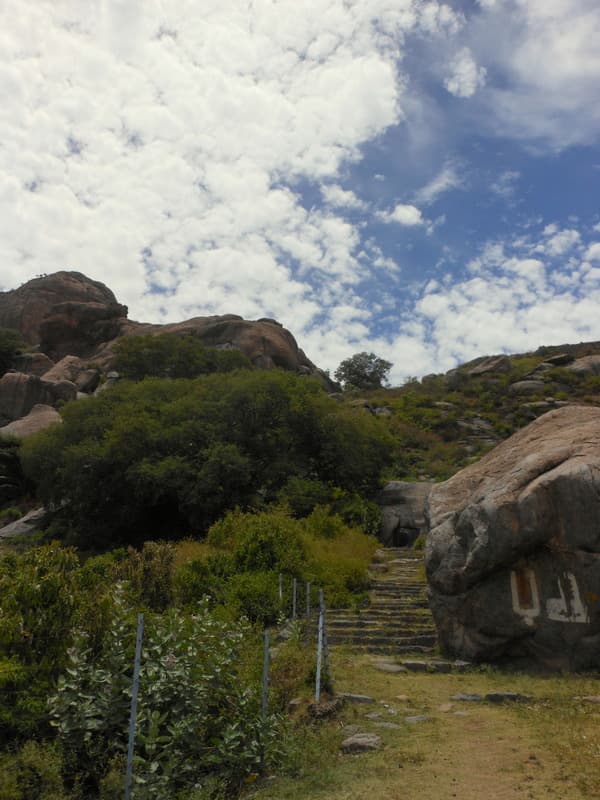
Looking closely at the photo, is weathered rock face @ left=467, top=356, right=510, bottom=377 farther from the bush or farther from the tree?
the bush

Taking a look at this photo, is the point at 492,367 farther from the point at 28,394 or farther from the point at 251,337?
the point at 28,394

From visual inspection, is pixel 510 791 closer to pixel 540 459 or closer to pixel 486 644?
pixel 486 644

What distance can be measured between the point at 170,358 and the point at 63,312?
64.8 feet

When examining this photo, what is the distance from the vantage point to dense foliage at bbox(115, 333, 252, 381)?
38.5 m

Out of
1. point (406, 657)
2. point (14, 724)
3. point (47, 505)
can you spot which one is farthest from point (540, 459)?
point (47, 505)

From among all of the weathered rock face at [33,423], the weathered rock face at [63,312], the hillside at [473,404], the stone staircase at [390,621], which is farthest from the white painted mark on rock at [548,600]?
the weathered rock face at [63,312]

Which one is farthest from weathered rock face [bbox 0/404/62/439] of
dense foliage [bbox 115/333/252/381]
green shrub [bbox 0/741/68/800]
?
green shrub [bbox 0/741/68/800]

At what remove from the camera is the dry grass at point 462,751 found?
4.91 m

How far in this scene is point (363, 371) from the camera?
63.2m

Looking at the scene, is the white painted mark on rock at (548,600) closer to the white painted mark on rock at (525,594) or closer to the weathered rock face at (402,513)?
the white painted mark on rock at (525,594)

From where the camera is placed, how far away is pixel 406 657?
971 centimetres

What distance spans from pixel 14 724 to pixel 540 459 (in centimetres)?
716

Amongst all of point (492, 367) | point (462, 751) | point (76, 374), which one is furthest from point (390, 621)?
point (76, 374)

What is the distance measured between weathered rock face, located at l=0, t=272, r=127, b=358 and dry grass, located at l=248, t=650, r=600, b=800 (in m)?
50.3
